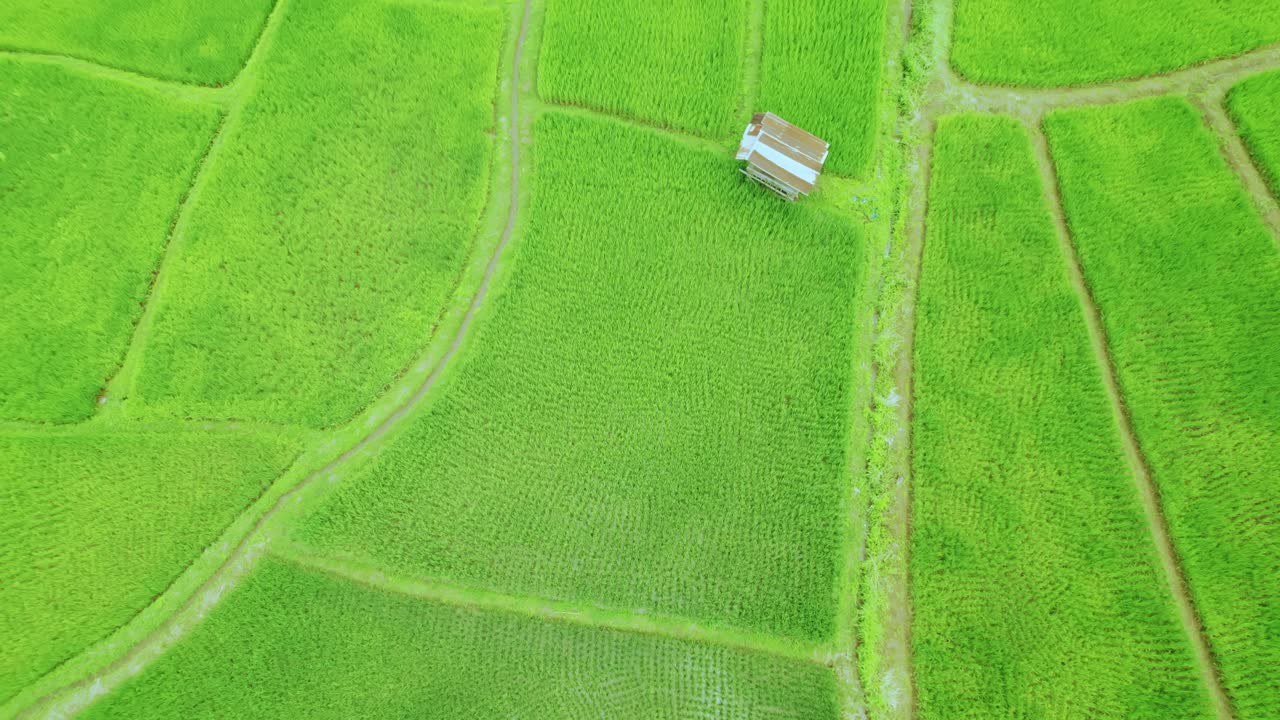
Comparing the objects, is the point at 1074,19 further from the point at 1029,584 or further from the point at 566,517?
the point at 566,517

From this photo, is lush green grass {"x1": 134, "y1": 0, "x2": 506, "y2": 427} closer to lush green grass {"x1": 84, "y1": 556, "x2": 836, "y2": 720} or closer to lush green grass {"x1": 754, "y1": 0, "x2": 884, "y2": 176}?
lush green grass {"x1": 84, "y1": 556, "x2": 836, "y2": 720}

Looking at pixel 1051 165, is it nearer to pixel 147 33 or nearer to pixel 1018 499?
pixel 1018 499

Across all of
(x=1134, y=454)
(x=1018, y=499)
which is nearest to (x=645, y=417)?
(x=1018, y=499)

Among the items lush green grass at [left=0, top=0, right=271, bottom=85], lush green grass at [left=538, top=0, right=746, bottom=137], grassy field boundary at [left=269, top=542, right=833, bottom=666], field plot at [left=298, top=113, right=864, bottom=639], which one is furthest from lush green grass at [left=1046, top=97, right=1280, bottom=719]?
lush green grass at [left=0, top=0, right=271, bottom=85]

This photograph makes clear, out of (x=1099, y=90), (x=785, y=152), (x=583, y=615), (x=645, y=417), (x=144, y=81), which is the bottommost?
(x=583, y=615)

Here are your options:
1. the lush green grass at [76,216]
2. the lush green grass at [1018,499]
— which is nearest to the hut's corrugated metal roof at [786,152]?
the lush green grass at [1018,499]

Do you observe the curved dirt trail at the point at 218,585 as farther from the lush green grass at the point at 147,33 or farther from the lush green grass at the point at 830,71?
the lush green grass at the point at 147,33
